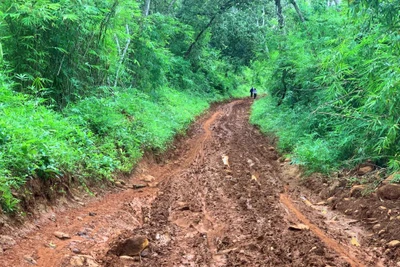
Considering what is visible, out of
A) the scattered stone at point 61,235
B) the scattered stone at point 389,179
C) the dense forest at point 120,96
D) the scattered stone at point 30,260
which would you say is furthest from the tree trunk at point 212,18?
the scattered stone at point 30,260

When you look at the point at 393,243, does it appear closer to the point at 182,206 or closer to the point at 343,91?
the point at 182,206

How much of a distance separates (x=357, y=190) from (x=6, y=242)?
18.0 feet

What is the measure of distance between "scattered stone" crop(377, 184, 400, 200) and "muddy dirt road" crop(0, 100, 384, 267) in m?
1.12

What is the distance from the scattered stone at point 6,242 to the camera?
11.2 feet

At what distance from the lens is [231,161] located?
28.4ft

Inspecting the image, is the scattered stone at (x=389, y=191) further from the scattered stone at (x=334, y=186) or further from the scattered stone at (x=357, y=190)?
the scattered stone at (x=334, y=186)

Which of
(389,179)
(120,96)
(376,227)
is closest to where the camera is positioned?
(376,227)

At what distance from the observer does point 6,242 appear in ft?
11.4

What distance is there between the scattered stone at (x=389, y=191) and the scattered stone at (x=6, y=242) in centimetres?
537

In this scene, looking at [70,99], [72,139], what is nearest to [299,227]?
[72,139]

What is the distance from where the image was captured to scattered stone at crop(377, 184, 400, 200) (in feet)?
18.0

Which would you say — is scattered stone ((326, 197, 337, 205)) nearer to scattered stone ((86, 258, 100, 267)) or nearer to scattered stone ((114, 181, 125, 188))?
scattered stone ((114, 181, 125, 188))

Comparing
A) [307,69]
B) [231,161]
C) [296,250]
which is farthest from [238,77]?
[296,250]

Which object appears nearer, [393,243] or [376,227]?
[393,243]
